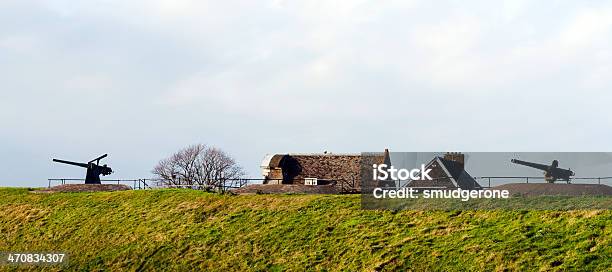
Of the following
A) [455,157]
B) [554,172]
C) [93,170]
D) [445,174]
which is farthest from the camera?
[93,170]

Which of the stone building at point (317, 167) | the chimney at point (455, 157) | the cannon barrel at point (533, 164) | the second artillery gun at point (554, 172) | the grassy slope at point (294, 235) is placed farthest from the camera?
the stone building at point (317, 167)

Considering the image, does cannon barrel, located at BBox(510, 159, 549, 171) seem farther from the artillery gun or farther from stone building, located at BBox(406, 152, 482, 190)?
the artillery gun

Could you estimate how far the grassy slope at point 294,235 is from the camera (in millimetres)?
32594

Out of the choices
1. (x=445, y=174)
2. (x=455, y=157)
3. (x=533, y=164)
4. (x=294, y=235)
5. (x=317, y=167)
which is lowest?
(x=294, y=235)

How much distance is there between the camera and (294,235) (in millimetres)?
38781

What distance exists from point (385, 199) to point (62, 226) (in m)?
20.6

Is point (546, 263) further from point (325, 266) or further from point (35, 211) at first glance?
point (35, 211)

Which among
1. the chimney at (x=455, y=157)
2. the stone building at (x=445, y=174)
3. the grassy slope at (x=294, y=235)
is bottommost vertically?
the grassy slope at (x=294, y=235)

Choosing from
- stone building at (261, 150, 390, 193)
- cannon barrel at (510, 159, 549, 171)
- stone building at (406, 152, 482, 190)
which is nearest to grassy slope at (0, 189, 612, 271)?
stone building at (406, 152, 482, 190)

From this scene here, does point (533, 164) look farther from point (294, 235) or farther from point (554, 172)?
point (294, 235)

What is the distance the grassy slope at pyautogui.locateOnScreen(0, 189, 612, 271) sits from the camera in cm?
3259

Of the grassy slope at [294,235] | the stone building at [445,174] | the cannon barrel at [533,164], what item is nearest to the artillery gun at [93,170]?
the grassy slope at [294,235]

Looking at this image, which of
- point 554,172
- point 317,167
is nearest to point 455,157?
point 554,172

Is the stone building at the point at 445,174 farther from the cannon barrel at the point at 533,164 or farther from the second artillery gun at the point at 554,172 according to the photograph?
the second artillery gun at the point at 554,172
